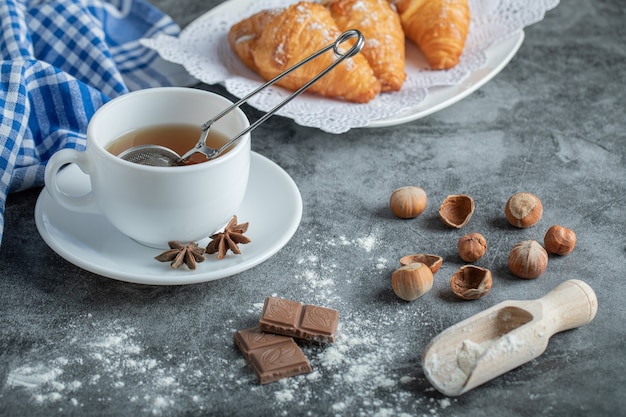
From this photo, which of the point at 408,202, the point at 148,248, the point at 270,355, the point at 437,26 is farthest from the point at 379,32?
the point at 270,355

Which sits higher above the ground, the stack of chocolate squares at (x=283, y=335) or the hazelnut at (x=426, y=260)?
the stack of chocolate squares at (x=283, y=335)

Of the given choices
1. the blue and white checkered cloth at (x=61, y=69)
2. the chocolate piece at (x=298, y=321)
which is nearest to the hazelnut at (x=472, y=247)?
the chocolate piece at (x=298, y=321)

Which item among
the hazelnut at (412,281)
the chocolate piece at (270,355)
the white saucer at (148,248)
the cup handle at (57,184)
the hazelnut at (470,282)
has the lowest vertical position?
the hazelnut at (470,282)

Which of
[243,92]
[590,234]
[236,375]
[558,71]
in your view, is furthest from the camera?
[558,71]

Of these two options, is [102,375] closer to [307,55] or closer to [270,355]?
[270,355]

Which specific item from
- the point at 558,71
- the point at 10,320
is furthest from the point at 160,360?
the point at 558,71

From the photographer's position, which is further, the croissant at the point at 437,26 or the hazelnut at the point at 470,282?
the croissant at the point at 437,26

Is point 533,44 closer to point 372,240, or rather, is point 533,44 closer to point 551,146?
point 551,146

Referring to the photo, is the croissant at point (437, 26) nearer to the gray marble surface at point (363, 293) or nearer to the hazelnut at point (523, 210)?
the gray marble surface at point (363, 293)
